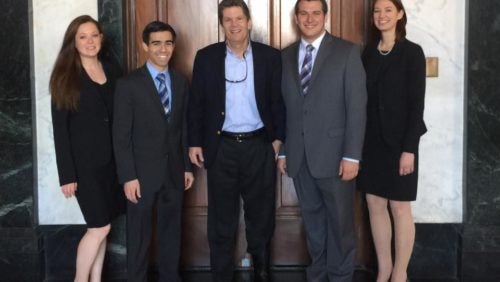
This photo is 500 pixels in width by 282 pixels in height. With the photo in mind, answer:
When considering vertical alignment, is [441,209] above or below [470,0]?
below

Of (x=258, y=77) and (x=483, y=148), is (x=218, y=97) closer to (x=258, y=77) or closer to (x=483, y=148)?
(x=258, y=77)

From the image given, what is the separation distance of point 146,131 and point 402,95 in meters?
1.33

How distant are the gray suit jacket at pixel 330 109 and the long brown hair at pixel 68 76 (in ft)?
3.60

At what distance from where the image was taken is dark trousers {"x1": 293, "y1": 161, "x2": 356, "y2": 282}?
10.4ft

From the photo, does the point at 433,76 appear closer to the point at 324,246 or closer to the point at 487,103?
the point at 487,103

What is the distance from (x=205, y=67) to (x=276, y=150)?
597 millimetres

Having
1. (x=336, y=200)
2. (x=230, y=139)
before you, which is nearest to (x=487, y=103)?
(x=336, y=200)

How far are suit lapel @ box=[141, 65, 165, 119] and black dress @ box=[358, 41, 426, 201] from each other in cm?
110

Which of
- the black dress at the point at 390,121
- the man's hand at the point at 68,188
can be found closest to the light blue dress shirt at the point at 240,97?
the black dress at the point at 390,121

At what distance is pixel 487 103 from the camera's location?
349 cm

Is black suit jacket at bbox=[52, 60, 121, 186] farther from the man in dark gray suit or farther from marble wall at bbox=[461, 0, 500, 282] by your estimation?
marble wall at bbox=[461, 0, 500, 282]

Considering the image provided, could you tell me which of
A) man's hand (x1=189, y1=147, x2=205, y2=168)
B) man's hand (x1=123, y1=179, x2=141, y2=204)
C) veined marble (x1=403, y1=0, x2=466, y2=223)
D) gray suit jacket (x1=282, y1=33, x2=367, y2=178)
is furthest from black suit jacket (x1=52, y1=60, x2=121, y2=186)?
veined marble (x1=403, y1=0, x2=466, y2=223)

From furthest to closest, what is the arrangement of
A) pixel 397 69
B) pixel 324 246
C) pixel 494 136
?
pixel 494 136 < pixel 324 246 < pixel 397 69

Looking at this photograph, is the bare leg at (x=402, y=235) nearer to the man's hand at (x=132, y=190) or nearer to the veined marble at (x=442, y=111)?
the veined marble at (x=442, y=111)
